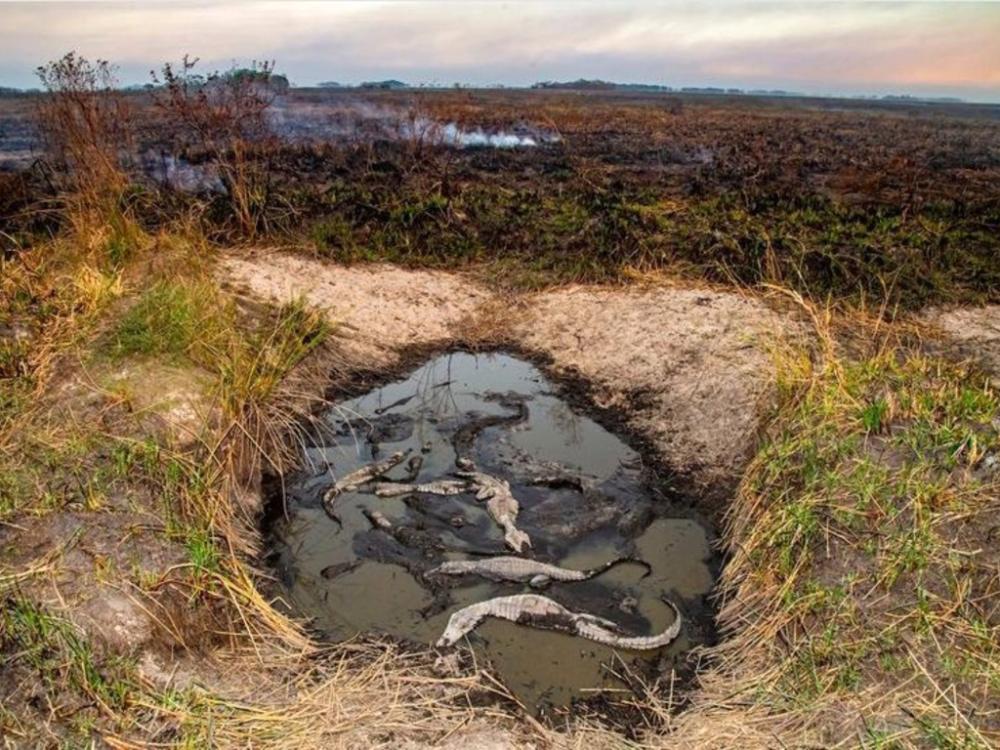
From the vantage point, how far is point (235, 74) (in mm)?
8750

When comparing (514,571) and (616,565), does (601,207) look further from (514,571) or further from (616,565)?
(514,571)

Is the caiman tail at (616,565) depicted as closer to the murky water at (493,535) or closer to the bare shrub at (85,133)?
the murky water at (493,535)

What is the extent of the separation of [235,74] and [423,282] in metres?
3.47

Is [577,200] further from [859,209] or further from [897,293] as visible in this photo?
[897,293]

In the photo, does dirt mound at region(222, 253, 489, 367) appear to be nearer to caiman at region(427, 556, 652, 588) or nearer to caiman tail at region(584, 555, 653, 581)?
caiman at region(427, 556, 652, 588)

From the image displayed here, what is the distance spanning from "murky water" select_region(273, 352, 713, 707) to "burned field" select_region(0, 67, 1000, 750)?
0.07 feet

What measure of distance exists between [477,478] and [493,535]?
54 centimetres

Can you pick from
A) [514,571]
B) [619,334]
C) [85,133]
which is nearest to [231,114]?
[85,133]

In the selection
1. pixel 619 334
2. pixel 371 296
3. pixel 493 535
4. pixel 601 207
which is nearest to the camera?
pixel 493 535

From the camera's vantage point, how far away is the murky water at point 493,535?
143 inches

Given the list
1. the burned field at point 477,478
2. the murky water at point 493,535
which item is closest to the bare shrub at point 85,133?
the burned field at point 477,478

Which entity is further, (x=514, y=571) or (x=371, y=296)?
(x=371, y=296)

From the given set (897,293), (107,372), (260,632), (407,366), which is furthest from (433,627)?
(897,293)

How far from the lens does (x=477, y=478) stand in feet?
15.8
